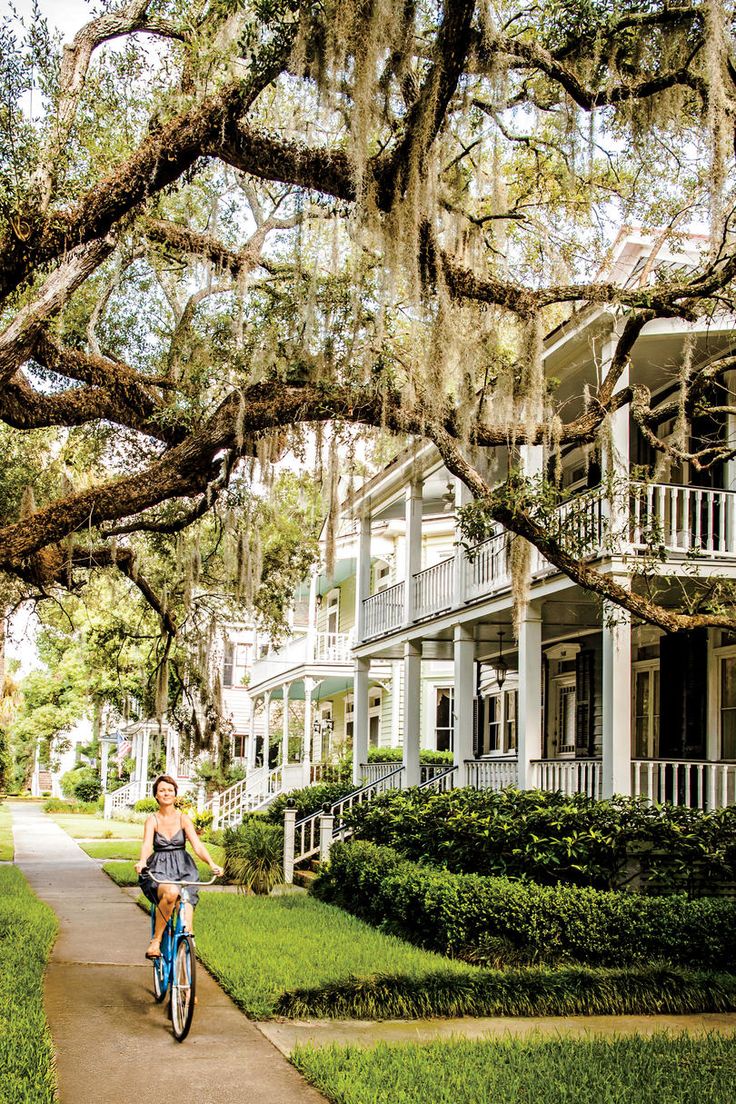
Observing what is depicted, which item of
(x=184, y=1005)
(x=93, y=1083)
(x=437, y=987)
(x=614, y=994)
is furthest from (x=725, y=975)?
(x=93, y=1083)

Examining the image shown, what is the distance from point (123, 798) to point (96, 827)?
899 cm

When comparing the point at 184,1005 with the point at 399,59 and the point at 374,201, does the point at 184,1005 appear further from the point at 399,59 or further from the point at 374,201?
the point at 399,59

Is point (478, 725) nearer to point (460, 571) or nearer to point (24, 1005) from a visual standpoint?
point (460, 571)

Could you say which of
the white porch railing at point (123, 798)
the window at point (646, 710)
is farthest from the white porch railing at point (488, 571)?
the white porch railing at point (123, 798)

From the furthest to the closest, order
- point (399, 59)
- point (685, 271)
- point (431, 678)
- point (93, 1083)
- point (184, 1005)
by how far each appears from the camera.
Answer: point (431, 678) < point (685, 271) < point (399, 59) < point (184, 1005) < point (93, 1083)

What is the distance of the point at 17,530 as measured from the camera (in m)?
10.5

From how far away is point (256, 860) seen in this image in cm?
1697

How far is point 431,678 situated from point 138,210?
67.4 ft

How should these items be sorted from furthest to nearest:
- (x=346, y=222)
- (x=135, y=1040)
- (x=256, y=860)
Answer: (x=256, y=860), (x=346, y=222), (x=135, y=1040)

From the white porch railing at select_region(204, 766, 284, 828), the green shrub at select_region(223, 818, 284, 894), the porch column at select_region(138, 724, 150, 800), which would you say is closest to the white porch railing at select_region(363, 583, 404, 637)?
the green shrub at select_region(223, 818, 284, 894)

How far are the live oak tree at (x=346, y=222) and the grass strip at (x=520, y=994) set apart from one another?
304cm

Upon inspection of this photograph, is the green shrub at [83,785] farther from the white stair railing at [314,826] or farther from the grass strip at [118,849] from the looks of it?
the white stair railing at [314,826]

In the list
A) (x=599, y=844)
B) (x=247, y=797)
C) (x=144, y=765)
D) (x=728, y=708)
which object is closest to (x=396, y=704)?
(x=247, y=797)

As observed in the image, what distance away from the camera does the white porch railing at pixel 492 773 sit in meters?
17.3
